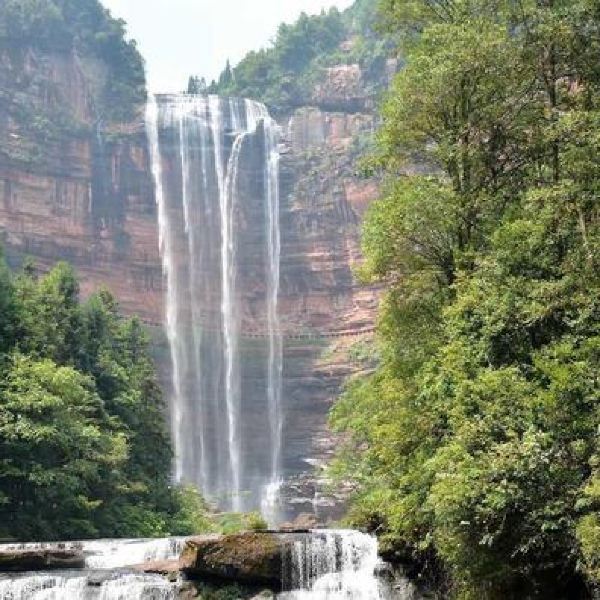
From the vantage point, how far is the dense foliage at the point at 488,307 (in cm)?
918

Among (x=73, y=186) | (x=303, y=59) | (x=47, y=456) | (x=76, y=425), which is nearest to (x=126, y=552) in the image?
(x=47, y=456)

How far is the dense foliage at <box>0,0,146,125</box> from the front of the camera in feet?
165

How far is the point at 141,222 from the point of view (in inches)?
1987

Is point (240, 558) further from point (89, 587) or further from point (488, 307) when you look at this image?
point (488, 307)

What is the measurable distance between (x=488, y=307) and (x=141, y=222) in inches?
1645

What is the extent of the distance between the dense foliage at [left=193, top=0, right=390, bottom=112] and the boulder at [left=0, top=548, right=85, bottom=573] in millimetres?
45588

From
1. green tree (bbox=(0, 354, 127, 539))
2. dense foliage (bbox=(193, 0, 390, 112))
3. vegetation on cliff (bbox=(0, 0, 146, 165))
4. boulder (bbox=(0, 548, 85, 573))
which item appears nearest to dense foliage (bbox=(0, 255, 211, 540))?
green tree (bbox=(0, 354, 127, 539))

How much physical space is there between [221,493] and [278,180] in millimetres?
21224

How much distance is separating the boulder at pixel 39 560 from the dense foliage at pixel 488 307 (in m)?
5.79

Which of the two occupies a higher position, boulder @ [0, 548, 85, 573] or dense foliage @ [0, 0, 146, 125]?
dense foliage @ [0, 0, 146, 125]

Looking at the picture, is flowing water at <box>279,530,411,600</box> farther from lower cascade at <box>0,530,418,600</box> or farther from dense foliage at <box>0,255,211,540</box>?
dense foliage at <box>0,255,211,540</box>

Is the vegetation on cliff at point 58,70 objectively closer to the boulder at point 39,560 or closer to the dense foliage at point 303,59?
the dense foliage at point 303,59

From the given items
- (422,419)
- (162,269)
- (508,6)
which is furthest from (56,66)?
(422,419)

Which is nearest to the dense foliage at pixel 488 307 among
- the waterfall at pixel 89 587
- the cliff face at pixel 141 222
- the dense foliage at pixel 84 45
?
the waterfall at pixel 89 587
